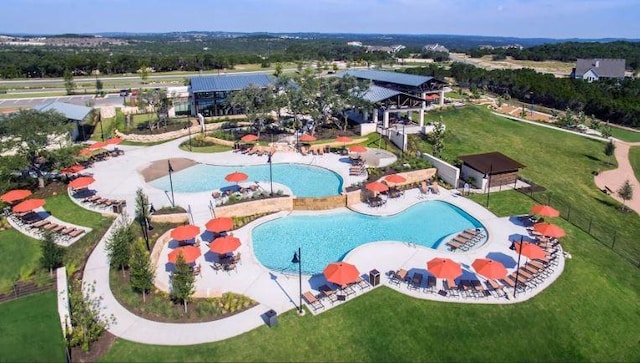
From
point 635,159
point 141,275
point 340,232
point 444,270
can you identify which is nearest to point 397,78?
point 635,159

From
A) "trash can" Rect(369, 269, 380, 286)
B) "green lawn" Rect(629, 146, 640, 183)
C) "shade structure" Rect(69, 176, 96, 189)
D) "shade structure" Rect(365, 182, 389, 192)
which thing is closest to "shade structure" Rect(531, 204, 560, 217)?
"shade structure" Rect(365, 182, 389, 192)

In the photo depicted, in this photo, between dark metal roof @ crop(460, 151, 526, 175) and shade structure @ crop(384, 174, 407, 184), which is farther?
dark metal roof @ crop(460, 151, 526, 175)

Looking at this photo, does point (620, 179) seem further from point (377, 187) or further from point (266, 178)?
point (266, 178)

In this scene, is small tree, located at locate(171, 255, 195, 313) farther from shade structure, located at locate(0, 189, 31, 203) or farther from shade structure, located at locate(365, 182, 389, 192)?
shade structure, located at locate(0, 189, 31, 203)

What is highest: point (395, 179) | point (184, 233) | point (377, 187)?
point (395, 179)

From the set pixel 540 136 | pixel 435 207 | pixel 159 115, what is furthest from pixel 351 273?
pixel 540 136

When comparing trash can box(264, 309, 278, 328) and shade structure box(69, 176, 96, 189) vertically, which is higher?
shade structure box(69, 176, 96, 189)

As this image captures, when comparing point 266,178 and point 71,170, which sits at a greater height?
point 71,170

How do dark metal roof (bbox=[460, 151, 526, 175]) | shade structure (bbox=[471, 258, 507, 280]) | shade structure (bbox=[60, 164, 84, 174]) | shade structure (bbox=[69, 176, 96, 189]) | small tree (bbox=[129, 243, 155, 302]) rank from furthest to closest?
dark metal roof (bbox=[460, 151, 526, 175])
shade structure (bbox=[60, 164, 84, 174])
shade structure (bbox=[69, 176, 96, 189])
shade structure (bbox=[471, 258, 507, 280])
small tree (bbox=[129, 243, 155, 302])
